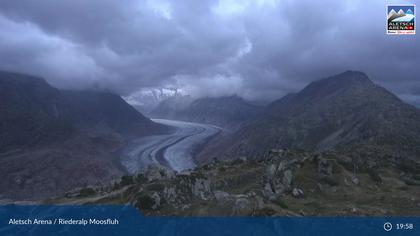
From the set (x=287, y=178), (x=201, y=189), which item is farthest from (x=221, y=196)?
(x=287, y=178)

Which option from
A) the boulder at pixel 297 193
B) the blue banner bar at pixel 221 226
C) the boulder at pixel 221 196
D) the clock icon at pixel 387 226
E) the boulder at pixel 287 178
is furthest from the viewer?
the boulder at pixel 287 178

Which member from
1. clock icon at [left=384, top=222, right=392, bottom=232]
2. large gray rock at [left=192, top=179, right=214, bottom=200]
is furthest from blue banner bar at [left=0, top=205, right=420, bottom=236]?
large gray rock at [left=192, top=179, right=214, bottom=200]

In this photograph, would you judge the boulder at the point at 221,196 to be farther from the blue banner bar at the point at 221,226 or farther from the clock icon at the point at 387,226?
the clock icon at the point at 387,226

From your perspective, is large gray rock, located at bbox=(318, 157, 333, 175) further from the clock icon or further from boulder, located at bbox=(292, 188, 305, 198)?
the clock icon

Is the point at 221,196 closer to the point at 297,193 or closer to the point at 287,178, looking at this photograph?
the point at 297,193

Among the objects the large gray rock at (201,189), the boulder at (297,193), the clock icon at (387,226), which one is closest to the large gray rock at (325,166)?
the boulder at (297,193)

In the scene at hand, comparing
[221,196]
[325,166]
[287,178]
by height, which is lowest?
[221,196]

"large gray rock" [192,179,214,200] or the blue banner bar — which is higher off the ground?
"large gray rock" [192,179,214,200]

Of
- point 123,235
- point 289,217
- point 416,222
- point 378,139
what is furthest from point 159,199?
point 378,139

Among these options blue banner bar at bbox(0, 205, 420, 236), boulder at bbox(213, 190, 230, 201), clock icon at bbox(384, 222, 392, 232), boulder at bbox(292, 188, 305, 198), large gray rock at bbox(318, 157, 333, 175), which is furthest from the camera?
large gray rock at bbox(318, 157, 333, 175)

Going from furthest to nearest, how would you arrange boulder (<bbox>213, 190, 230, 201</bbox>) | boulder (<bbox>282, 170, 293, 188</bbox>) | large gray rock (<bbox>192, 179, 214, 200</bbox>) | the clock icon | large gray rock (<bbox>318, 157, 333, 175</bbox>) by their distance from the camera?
1. large gray rock (<bbox>318, 157, 333, 175</bbox>)
2. boulder (<bbox>282, 170, 293, 188</bbox>)
3. large gray rock (<bbox>192, 179, 214, 200</bbox>)
4. boulder (<bbox>213, 190, 230, 201</bbox>)
5. the clock icon

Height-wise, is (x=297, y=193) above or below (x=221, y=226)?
above

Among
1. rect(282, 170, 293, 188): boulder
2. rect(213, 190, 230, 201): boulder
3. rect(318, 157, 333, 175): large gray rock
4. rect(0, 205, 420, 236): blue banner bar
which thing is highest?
rect(318, 157, 333, 175): large gray rock

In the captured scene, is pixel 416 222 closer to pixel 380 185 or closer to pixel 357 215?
pixel 357 215
